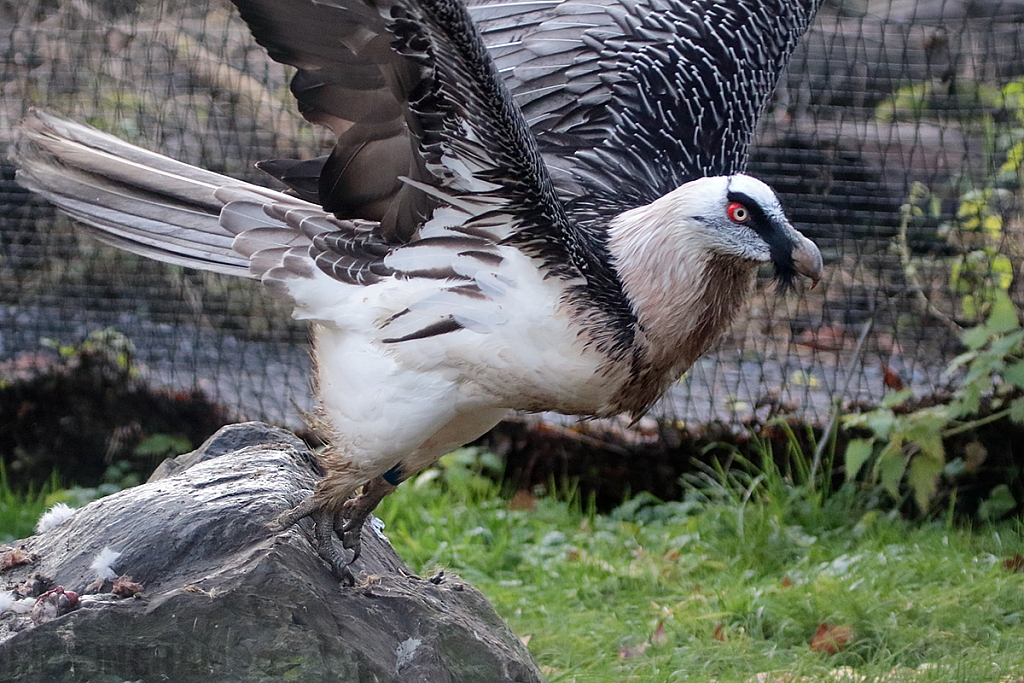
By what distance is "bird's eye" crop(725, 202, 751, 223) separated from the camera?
2.81 meters

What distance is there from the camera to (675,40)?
3854 mm

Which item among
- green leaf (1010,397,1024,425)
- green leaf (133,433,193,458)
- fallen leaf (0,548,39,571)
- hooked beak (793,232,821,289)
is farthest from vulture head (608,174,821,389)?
green leaf (133,433,193,458)

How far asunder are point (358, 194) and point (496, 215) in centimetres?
38

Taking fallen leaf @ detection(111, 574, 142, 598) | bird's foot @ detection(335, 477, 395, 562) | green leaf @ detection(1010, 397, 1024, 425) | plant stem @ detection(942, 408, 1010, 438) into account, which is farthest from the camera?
plant stem @ detection(942, 408, 1010, 438)

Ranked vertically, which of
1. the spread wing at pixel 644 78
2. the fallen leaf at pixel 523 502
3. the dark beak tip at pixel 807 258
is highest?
the spread wing at pixel 644 78

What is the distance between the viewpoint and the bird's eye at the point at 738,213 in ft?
9.23

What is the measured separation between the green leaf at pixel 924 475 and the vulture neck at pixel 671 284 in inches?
86.0

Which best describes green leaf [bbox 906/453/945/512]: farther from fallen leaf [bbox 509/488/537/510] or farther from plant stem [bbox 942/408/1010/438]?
fallen leaf [bbox 509/488/537/510]

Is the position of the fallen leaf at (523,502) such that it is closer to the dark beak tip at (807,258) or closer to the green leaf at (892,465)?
the green leaf at (892,465)

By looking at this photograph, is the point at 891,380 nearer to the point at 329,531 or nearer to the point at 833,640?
the point at 833,640

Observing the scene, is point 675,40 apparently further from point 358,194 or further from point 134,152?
point 134,152

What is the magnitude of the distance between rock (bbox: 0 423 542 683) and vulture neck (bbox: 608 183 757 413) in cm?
77

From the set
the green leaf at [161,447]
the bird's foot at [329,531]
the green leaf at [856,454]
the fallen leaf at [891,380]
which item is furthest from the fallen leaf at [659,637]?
the green leaf at [161,447]

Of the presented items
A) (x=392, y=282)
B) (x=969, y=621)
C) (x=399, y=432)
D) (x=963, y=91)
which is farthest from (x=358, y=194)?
(x=963, y=91)
